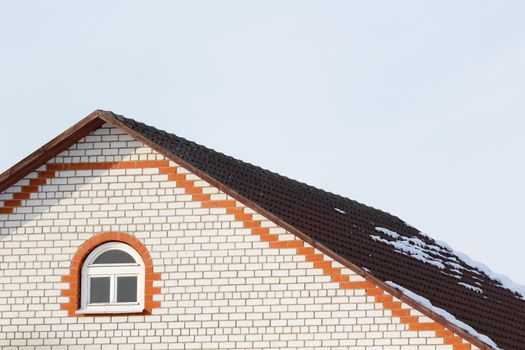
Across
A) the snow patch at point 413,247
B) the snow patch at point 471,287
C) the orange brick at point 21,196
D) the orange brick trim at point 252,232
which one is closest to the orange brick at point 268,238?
the orange brick trim at point 252,232

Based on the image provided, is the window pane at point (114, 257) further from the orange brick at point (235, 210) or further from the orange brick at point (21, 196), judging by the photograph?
the orange brick at point (235, 210)

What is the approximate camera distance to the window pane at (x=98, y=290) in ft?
77.4

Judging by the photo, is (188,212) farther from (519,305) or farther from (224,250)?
(519,305)

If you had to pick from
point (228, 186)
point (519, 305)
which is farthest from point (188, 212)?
point (519, 305)

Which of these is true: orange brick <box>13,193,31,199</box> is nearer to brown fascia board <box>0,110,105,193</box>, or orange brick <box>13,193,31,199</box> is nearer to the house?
the house

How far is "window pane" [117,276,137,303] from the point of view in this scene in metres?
23.5

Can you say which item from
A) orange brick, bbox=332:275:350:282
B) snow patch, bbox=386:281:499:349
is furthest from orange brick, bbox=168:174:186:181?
snow patch, bbox=386:281:499:349

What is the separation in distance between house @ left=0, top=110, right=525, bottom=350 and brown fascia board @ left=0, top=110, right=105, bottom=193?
21 mm

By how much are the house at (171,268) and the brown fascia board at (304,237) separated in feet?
0.07

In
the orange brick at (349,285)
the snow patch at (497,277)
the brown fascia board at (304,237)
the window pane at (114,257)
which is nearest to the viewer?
the brown fascia board at (304,237)

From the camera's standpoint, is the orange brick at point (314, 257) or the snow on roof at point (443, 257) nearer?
the orange brick at point (314, 257)

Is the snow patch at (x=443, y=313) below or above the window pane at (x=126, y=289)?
below

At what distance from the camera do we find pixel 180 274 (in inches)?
917

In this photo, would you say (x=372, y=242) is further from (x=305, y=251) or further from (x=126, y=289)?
(x=126, y=289)
